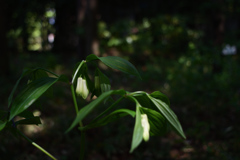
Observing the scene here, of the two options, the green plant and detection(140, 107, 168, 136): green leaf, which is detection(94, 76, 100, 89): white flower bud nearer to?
the green plant

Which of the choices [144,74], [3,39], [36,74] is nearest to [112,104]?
[36,74]

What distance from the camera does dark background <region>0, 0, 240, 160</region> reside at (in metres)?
1.88

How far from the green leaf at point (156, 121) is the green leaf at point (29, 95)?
8.7 inches

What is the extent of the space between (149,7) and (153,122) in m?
7.22

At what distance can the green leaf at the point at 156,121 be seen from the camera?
0.52 metres

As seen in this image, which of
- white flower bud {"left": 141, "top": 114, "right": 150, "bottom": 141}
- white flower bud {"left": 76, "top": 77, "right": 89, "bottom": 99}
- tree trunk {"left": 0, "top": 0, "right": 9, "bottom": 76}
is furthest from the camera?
tree trunk {"left": 0, "top": 0, "right": 9, "bottom": 76}

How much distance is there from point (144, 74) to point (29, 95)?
3680 mm

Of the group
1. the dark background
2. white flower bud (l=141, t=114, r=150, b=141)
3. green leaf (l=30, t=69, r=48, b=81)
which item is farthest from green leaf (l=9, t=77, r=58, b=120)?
the dark background

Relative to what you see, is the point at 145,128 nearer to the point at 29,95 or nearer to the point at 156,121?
the point at 156,121

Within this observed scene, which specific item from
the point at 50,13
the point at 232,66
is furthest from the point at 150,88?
the point at 50,13

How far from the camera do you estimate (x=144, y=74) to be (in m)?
4.13

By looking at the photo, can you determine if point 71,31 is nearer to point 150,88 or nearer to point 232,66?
point 150,88

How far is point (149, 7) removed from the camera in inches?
288

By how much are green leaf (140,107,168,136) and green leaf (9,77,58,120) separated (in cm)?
22
